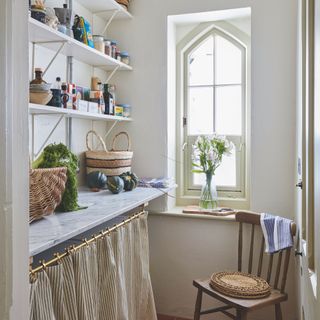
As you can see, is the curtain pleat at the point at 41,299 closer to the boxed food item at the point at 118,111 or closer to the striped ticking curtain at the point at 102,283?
the striped ticking curtain at the point at 102,283

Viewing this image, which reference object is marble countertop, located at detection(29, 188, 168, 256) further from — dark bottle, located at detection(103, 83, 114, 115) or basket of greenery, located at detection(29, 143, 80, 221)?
dark bottle, located at detection(103, 83, 114, 115)

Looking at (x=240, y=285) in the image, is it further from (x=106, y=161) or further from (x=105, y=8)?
(x=105, y=8)

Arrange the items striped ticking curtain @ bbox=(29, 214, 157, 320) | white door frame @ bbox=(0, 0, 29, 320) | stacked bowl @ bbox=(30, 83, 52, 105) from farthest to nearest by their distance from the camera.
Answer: stacked bowl @ bbox=(30, 83, 52, 105) → striped ticking curtain @ bbox=(29, 214, 157, 320) → white door frame @ bbox=(0, 0, 29, 320)

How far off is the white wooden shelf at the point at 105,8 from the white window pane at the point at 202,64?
0.57 metres

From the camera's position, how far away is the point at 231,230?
241cm

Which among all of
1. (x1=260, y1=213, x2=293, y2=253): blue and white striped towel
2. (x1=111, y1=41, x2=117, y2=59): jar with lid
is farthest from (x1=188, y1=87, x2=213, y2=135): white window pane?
(x1=260, y1=213, x2=293, y2=253): blue and white striped towel

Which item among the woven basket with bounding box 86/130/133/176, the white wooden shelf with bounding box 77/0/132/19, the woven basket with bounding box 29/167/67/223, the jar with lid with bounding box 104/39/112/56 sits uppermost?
the white wooden shelf with bounding box 77/0/132/19

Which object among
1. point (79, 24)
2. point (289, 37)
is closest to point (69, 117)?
point (79, 24)

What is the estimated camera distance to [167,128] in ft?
8.41

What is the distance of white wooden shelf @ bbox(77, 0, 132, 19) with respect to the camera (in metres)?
2.29

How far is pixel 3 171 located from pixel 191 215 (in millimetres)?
2199

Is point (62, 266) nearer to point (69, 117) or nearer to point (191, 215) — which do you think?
point (69, 117)

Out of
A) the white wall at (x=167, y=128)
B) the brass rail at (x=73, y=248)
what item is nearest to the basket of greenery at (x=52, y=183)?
the brass rail at (x=73, y=248)

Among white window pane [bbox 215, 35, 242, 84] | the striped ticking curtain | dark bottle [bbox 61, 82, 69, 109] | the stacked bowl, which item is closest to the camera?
the striped ticking curtain
